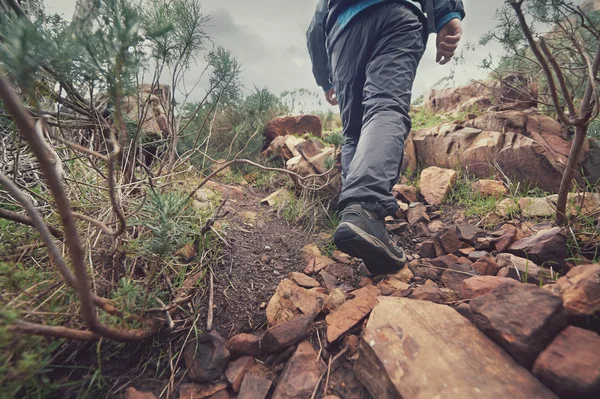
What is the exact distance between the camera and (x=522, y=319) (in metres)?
0.62

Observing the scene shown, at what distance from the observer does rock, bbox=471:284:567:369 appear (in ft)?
1.94

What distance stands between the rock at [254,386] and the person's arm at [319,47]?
2326 millimetres

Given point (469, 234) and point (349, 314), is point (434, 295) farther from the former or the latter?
point (469, 234)

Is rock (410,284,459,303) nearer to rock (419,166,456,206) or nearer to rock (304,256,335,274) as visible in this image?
rock (304,256,335,274)

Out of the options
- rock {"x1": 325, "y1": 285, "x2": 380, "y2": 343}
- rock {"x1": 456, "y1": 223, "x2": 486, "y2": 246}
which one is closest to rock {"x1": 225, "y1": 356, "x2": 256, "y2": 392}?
rock {"x1": 325, "y1": 285, "x2": 380, "y2": 343}

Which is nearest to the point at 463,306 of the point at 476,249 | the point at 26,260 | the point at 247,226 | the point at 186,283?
the point at 476,249

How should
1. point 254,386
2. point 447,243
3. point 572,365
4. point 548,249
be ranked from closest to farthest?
point 572,365, point 254,386, point 548,249, point 447,243

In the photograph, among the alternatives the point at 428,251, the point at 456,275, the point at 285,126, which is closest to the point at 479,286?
the point at 456,275

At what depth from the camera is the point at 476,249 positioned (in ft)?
4.74

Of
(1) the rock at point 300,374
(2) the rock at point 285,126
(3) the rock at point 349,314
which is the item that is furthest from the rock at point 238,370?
(2) the rock at point 285,126

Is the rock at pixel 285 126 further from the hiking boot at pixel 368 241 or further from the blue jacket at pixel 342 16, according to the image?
the hiking boot at pixel 368 241

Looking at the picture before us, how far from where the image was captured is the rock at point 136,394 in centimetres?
72

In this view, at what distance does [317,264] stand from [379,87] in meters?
1.04

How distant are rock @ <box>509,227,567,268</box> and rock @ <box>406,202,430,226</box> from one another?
803 millimetres
